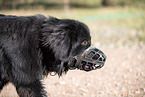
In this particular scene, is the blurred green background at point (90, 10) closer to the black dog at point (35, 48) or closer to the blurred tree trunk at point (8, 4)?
the blurred tree trunk at point (8, 4)

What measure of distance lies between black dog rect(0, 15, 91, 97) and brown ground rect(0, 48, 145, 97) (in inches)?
41.2

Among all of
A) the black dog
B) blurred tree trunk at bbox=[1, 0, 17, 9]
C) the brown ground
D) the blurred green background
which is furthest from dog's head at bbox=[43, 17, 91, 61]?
blurred tree trunk at bbox=[1, 0, 17, 9]

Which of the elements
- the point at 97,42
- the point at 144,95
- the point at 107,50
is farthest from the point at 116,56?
the point at 144,95

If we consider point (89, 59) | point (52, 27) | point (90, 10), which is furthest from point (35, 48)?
point (90, 10)

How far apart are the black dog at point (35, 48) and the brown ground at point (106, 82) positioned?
3.43ft

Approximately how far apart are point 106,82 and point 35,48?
204cm

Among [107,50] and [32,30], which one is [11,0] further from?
[32,30]

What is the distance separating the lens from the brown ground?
3494mm

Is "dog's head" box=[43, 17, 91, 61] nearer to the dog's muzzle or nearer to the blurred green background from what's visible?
the dog's muzzle

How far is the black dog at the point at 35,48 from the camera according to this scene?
2508 mm

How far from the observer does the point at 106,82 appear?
3975 mm

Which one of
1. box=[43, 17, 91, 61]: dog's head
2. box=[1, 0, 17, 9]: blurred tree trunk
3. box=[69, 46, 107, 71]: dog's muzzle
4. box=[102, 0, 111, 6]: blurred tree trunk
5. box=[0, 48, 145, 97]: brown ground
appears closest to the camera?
box=[43, 17, 91, 61]: dog's head

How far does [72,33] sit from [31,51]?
0.65 m

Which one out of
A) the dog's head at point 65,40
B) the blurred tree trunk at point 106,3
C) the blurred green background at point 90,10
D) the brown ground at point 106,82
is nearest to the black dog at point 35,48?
the dog's head at point 65,40
